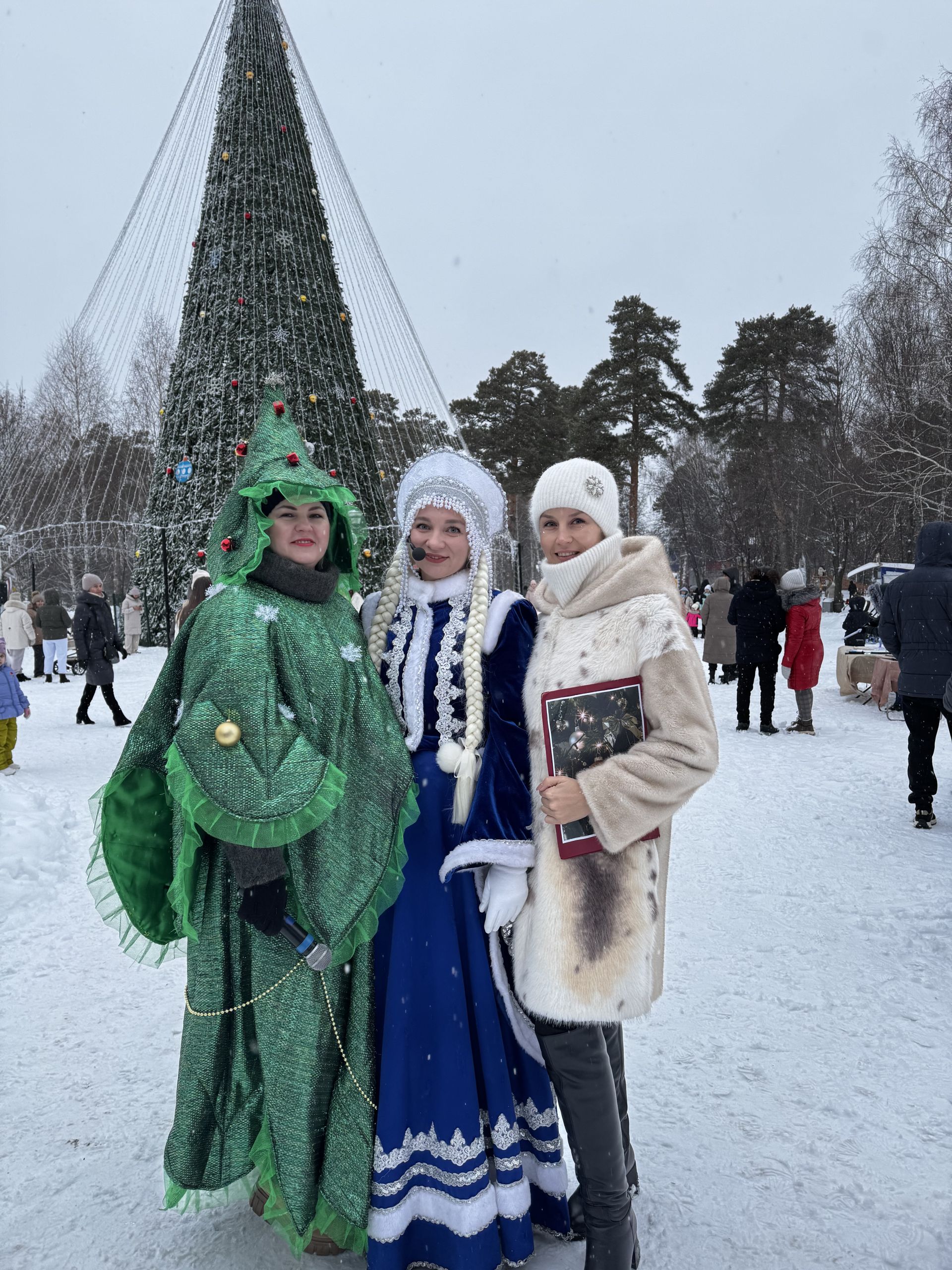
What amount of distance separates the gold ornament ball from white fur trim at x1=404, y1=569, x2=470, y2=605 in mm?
683

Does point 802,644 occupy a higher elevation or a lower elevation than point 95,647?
higher

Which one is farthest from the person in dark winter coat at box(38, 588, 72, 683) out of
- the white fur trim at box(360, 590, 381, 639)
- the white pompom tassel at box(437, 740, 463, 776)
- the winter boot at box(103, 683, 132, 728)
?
the white pompom tassel at box(437, 740, 463, 776)

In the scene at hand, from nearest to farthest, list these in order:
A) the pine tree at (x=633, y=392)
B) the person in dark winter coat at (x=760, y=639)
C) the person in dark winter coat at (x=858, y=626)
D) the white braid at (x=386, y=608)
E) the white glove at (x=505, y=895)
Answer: the white glove at (x=505, y=895), the white braid at (x=386, y=608), the person in dark winter coat at (x=760, y=639), the person in dark winter coat at (x=858, y=626), the pine tree at (x=633, y=392)

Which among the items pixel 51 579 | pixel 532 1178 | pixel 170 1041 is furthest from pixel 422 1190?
pixel 51 579

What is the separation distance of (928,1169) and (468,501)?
2304mm

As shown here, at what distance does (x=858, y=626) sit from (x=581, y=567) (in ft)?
43.3

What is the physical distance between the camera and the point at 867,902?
14.1ft

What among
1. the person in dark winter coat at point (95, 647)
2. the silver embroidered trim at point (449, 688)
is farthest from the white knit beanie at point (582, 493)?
the person in dark winter coat at point (95, 647)

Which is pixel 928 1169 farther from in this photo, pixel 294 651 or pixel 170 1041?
pixel 170 1041

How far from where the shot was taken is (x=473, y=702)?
80.4 inches

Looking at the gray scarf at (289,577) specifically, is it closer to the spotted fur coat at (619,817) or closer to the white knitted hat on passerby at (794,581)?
the spotted fur coat at (619,817)

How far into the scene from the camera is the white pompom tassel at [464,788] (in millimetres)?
1971

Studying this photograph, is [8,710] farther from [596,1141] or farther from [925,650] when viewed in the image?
[925,650]

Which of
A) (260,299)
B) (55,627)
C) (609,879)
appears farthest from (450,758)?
(55,627)
